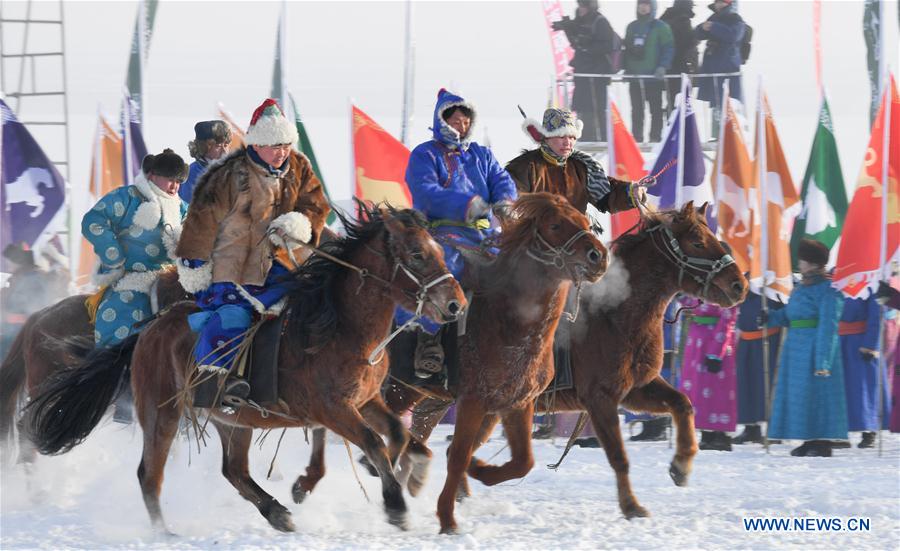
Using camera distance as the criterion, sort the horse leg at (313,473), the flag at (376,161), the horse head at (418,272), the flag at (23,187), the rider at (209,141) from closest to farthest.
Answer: the horse head at (418,272) → the horse leg at (313,473) → the rider at (209,141) → the flag at (23,187) → the flag at (376,161)

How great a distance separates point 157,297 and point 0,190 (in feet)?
17.9

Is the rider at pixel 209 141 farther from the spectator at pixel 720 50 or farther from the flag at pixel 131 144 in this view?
the spectator at pixel 720 50

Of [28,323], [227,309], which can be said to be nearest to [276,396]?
[227,309]

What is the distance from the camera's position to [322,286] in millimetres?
7617

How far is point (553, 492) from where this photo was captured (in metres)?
9.66

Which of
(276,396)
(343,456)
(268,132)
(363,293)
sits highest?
(268,132)

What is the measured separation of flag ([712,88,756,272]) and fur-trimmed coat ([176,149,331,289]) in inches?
255

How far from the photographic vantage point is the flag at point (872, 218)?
12188mm

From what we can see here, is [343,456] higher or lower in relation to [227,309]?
lower

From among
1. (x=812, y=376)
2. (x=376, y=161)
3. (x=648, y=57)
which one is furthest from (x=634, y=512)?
(x=648, y=57)

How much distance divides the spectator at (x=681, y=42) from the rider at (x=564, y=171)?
7.66 m

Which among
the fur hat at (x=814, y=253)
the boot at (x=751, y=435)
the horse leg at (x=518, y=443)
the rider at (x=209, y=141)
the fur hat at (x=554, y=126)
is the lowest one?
the boot at (x=751, y=435)

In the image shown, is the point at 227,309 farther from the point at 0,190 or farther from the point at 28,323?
the point at 0,190

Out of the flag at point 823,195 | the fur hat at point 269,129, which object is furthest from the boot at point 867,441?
the fur hat at point 269,129
